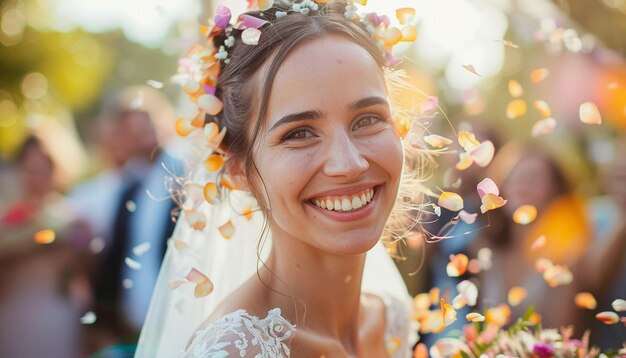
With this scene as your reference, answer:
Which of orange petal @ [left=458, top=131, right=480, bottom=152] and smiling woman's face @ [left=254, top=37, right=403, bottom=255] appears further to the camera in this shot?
orange petal @ [left=458, top=131, right=480, bottom=152]

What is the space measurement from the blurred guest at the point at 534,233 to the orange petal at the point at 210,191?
2.41m

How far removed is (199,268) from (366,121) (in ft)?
3.13

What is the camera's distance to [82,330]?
463 centimetres

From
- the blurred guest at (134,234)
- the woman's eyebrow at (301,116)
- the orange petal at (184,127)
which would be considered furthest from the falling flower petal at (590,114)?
the blurred guest at (134,234)

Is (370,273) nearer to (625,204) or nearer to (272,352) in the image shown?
(272,352)

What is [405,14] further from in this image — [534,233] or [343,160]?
[534,233]

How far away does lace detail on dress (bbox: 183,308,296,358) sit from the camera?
2.03 metres

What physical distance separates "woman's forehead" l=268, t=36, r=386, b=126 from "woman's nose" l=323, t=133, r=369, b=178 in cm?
11

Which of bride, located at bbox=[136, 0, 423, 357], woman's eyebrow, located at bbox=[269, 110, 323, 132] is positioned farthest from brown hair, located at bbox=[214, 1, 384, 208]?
woman's eyebrow, located at bbox=[269, 110, 323, 132]

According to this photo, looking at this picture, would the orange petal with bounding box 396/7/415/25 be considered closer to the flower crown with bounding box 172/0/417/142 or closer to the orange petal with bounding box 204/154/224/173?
the flower crown with bounding box 172/0/417/142

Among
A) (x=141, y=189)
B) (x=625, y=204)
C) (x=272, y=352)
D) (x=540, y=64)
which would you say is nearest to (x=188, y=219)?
(x=272, y=352)

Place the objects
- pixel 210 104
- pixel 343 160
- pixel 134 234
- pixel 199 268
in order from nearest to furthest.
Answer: pixel 343 160
pixel 210 104
pixel 199 268
pixel 134 234

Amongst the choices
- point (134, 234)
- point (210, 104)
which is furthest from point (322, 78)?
point (134, 234)

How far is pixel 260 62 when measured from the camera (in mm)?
2268
